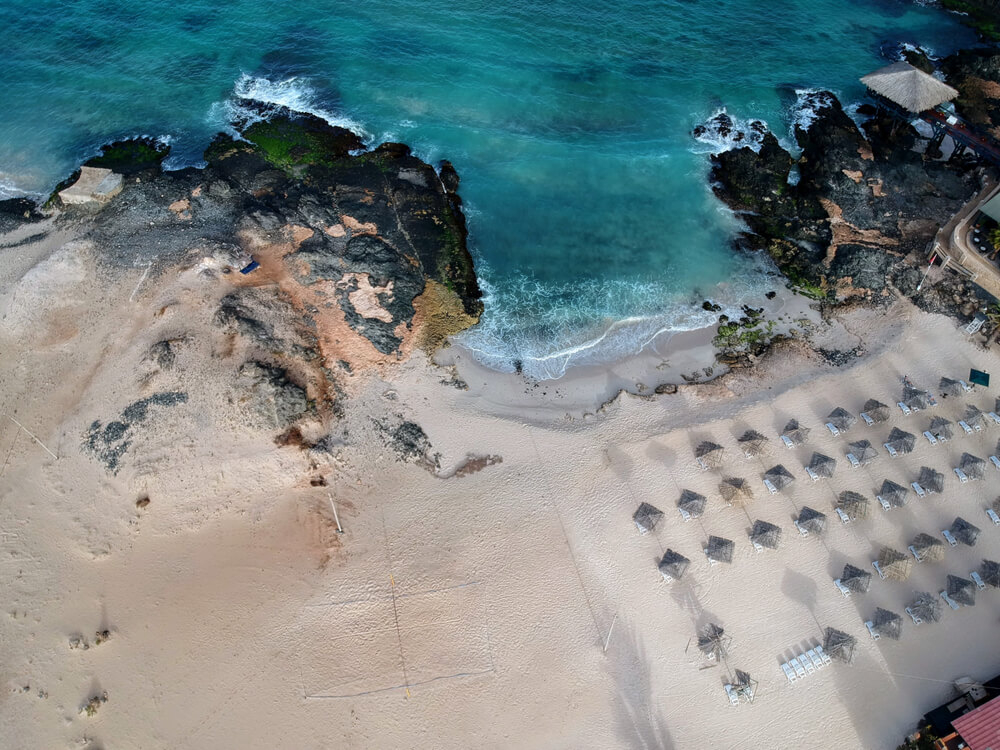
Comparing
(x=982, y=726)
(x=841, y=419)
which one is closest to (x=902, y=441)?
(x=841, y=419)

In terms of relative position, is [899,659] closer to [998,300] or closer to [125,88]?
[998,300]

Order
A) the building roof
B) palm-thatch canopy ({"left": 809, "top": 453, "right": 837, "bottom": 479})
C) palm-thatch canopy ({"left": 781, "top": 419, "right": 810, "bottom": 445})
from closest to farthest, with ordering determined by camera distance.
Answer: the building roof < palm-thatch canopy ({"left": 809, "top": 453, "right": 837, "bottom": 479}) < palm-thatch canopy ({"left": 781, "top": 419, "right": 810, "bottom": 445})

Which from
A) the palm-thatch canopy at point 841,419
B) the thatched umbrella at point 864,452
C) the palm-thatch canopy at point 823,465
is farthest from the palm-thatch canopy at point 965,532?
the palm-thatch canopy at point 841,419

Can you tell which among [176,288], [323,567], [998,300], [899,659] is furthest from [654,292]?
[176,288]

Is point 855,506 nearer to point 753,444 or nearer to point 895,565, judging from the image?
point 895,565

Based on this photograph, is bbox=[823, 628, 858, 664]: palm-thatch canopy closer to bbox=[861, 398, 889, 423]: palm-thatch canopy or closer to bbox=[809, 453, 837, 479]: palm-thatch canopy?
bbox=[809, 453, 837, 479]: palm-thatch canopy

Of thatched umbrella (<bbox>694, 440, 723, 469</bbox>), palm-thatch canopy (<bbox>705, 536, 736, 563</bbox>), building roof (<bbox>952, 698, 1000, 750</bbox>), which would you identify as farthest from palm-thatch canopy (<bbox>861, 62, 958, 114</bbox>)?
building roof (<bbox>952, 698, 1000, 750</bbox>)
